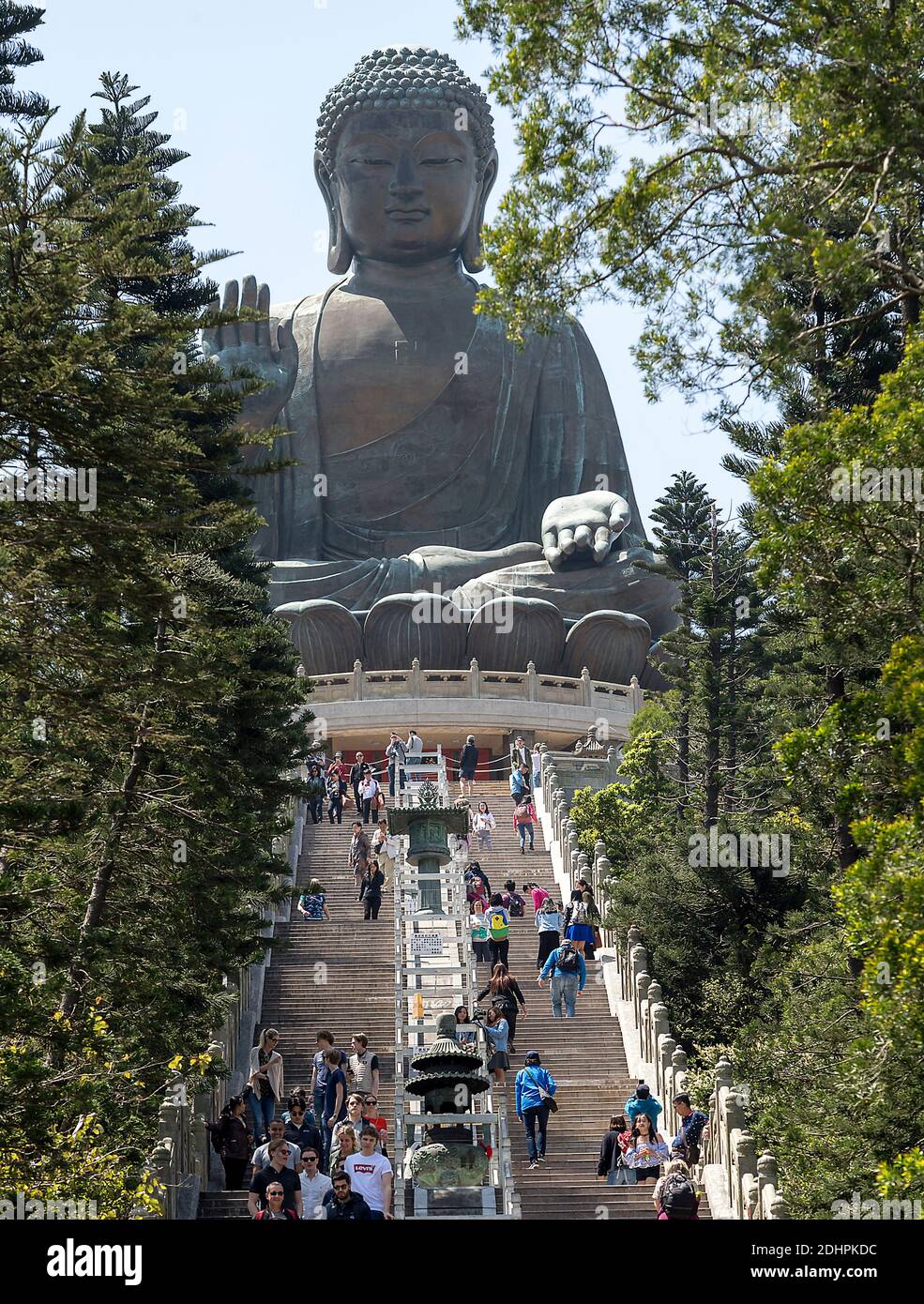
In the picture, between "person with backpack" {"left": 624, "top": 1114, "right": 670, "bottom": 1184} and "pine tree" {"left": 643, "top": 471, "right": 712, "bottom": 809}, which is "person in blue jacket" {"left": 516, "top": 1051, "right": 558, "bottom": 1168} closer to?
"person with backpack" {"left": 624, "top": 1114, "right": 670, "bottom": 1184}

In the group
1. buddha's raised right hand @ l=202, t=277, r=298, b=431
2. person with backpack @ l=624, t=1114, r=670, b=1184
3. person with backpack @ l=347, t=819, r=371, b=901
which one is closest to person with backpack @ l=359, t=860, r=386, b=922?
person with backpack @ l=347, t=819, r=371, b=901

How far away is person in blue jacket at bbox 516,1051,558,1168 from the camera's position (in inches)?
545

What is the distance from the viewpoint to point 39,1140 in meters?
10.2

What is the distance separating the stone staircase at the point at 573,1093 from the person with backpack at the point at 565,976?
0.14 m

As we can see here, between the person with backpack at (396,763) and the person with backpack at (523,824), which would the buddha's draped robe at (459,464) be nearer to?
the person with backpack at (396,763)

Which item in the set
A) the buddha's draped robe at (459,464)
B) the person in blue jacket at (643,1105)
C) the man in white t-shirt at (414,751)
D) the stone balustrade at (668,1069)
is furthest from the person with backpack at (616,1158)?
the buddha's draped robe at (459,464)

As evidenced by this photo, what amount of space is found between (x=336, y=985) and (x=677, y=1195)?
7.12m

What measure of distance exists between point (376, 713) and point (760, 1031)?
1548 cm

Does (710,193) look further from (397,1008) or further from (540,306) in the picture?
(397,1008)

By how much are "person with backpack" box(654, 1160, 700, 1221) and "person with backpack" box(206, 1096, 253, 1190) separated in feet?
9.88

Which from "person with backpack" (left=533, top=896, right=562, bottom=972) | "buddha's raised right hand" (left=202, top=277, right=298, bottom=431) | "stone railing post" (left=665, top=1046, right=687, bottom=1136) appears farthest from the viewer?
"buddha's raised right hand" (left=202, top=277, right=298, bottom=431)

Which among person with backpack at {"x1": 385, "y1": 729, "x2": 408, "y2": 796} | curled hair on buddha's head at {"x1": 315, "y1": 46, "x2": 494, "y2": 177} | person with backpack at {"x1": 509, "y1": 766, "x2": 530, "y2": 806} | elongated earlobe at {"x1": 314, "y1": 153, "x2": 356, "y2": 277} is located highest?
curled hair on buddha's head at {"x1": 315, "y1": 46, "x2": 494, "y2": 177}

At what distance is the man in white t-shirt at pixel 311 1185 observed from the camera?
10.9 metres

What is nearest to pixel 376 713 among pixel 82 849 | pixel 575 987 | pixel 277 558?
pixel 277 558
